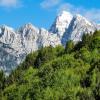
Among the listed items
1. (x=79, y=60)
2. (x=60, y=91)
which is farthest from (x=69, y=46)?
(x=60, y=91)

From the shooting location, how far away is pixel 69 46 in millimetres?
185000

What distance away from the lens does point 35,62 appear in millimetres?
198500

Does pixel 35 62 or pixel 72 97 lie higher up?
pixel 35 62

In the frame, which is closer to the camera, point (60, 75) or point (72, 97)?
point (72, 97)

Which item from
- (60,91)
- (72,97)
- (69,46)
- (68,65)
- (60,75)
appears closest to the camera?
(72,97)

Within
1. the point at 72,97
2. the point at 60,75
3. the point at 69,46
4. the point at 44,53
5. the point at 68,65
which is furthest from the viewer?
the point at 44,53

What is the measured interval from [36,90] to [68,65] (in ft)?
84.9

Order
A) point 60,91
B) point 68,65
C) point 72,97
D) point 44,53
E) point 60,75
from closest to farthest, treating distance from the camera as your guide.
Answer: point 72,97
point 60,91
point 60,75
point 68,65
point 44,53

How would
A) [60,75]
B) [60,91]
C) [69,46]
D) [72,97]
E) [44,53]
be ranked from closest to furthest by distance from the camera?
[72,97]
[60,91]
[60,75]
[69,46]
[44,53]

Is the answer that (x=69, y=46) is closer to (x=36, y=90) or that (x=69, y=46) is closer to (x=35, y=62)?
(x=35, y=62)

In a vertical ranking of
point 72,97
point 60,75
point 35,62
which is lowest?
point 72,97

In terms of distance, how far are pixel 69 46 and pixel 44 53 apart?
54.7ft

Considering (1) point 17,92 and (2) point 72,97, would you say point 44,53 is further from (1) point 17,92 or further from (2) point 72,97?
(2) point 72,97

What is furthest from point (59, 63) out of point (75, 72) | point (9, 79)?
point (9, 79)
